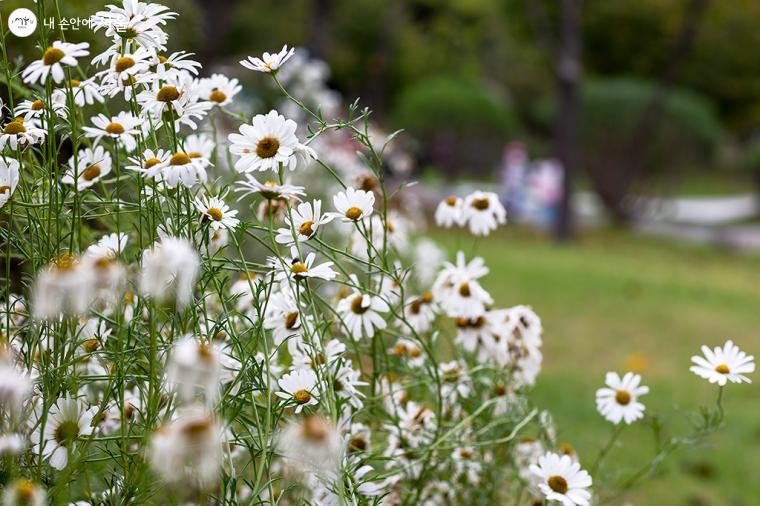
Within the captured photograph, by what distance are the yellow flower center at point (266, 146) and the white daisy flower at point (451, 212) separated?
0.69 meters

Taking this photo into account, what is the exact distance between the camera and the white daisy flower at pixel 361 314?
164 centimetres

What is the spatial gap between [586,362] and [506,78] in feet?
74.5

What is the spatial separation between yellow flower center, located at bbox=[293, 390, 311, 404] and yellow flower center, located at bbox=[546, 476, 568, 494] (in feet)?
1.40

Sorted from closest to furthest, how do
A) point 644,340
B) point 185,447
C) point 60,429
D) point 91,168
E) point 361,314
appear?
point 185,447, point 60,429, point 91,168, point 361,314, point 644,340

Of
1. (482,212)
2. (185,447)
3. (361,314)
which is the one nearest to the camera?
(185,447)

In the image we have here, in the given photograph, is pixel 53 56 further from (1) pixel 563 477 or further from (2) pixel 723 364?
(2) pixel 723 364

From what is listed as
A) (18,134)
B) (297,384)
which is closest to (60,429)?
(297,384)

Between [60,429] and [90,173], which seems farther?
[90,173]

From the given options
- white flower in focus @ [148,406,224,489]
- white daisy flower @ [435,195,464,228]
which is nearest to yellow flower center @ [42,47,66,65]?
white flower in focus @ [148,406,224,489]

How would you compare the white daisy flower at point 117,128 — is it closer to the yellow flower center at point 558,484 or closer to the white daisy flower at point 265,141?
the white daisy flower at point 265,141

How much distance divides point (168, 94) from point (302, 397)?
1.65ft

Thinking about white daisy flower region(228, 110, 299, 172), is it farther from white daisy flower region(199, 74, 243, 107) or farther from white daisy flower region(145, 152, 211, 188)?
white daisy flower region(199, 74, 243, 107)

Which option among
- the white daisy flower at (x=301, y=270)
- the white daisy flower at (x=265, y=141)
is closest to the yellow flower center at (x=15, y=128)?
the white daisy flower at (x=265, y=141)

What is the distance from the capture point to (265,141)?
1.37m
